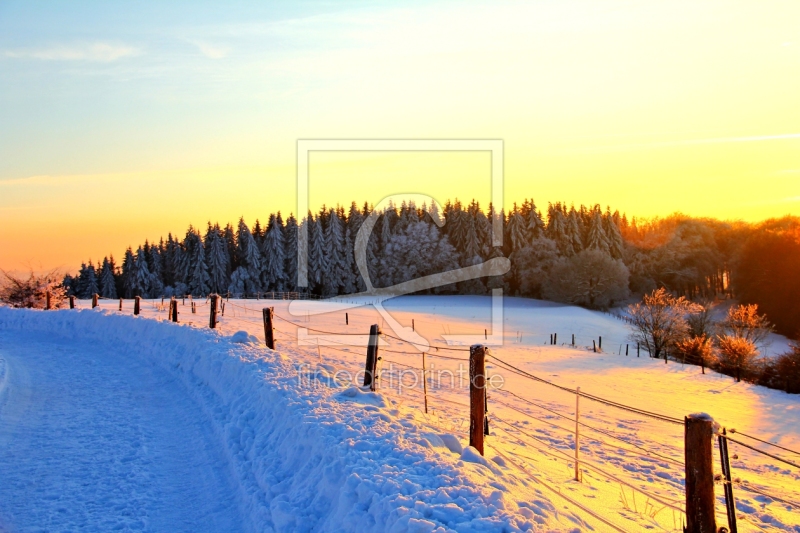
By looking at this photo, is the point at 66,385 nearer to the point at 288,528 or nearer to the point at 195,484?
the point at 195,484

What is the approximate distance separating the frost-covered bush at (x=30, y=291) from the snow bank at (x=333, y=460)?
2802 cm

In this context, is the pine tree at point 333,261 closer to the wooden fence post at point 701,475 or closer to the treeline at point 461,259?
the treeline at point 461,259

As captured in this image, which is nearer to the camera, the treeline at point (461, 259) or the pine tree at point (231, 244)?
the treeline at point (461, 259)

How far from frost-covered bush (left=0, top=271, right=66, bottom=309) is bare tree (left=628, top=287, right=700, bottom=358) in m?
41.1

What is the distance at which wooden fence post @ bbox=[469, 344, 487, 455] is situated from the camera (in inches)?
307

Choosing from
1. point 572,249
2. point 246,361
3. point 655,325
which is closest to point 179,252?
point 572,249

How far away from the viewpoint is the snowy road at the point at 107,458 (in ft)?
20.5

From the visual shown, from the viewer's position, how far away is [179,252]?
77.9m

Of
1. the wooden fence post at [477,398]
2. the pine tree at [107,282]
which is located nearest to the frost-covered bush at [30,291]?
the wooden fence post at [477,398]

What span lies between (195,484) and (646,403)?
19085 millimetres

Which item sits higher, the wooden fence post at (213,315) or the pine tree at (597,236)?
the pine tree at (597,236)

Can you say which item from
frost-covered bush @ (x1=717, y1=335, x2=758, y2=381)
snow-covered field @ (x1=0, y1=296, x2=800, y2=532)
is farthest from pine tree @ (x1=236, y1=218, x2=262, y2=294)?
snow-covered field @ (x1=0, y1=296, x2=800, y2=532)

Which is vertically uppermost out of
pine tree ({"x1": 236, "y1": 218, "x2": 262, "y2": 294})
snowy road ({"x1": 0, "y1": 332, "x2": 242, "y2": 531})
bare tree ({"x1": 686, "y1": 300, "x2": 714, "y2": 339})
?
pine tree ({"x1": 236, "y1": 218, "x2": 262, "y2": 294})

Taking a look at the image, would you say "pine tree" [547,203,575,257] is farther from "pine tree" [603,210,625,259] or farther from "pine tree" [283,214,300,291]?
"pine tree" [283,214,300,291]
